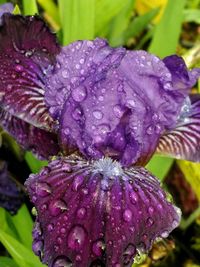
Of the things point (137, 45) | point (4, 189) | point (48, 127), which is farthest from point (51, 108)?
point (137, 45)

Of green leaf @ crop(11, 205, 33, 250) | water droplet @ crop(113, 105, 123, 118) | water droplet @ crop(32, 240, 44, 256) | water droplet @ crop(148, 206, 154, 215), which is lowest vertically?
green leaf @ crop(11, 205, 33, 250)

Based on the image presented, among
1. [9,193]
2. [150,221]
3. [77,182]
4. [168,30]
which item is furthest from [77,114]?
[168,30]

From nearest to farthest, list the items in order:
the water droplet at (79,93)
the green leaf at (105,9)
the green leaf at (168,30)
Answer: the water droplet at (79,93) → the green leaf at (168,30) → the green leaf at (105,9)

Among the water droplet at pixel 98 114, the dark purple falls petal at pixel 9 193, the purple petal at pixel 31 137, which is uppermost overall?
the water droplet at pixel 98 114

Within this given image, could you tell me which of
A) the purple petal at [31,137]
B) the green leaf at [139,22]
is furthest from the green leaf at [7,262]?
the green leaf at [139,22]

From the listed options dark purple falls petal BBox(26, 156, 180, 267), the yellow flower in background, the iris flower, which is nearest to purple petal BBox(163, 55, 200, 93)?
the iris flower

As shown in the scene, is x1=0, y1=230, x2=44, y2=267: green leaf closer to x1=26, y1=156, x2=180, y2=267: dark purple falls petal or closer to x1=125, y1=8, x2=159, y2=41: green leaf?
x1=26, y1=156, x2=180, y2=267: dark purple falls petal

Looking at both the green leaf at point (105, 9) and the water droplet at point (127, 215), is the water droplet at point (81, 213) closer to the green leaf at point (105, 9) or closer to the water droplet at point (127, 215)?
the water droplet at point (127, 215)
